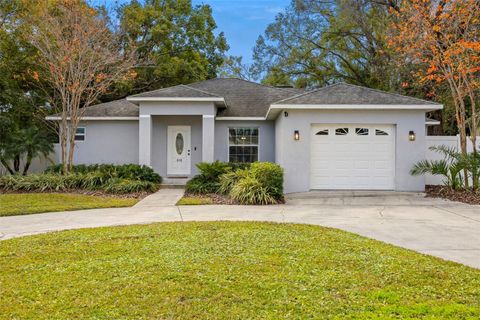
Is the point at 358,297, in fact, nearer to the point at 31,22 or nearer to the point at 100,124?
the point at 100,124

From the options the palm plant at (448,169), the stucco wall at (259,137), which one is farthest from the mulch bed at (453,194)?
the stucco wall at (259,137)

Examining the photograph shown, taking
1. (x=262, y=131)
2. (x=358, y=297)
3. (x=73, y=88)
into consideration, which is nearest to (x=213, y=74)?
(x=262, y=131)

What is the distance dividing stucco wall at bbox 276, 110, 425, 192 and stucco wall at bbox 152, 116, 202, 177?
4666 mm

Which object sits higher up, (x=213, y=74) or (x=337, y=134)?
(x=213, y=74)

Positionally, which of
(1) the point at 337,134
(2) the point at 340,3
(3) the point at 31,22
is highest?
(2) the point at 340,3

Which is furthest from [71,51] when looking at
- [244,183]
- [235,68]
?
[235,68]

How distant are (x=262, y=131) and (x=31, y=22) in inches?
399

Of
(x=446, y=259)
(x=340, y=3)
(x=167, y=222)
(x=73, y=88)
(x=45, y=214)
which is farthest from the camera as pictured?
(x=340, y=3)

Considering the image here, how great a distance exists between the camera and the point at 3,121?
15125 millimetres

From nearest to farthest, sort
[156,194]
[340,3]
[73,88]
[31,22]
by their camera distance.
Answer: [156,194] → [73,88] → [31,22] → [340,3]

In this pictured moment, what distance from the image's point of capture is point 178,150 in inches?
628

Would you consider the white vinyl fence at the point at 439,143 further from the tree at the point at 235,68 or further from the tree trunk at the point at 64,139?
the tree at the point at 235,68

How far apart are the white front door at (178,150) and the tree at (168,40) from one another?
5.45m

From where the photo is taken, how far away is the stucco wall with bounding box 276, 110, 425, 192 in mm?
12203
